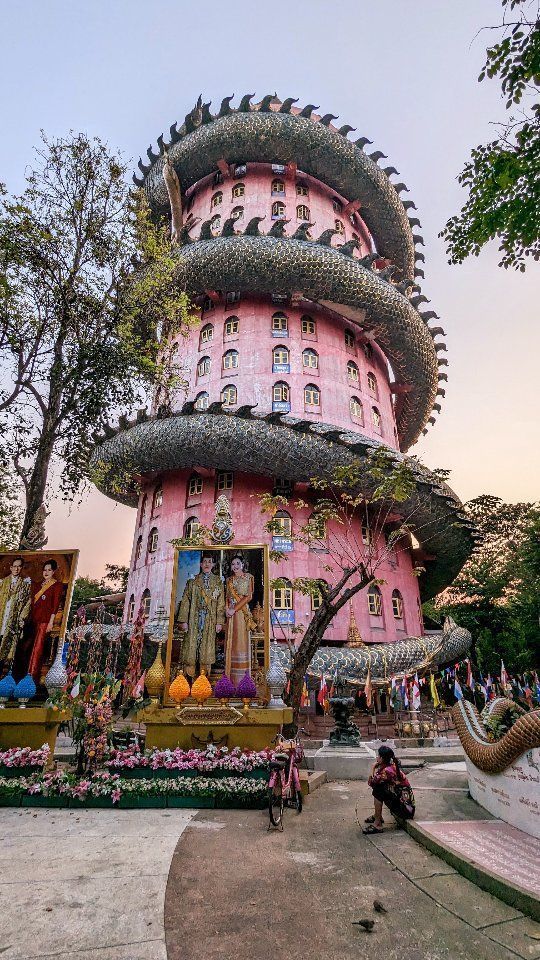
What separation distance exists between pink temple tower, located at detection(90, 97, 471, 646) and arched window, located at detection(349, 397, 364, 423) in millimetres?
119

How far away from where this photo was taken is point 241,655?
412 inches

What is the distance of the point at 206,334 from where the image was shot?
2803cm

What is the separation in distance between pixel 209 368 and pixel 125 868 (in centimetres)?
2384

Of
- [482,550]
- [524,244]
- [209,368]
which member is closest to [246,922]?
[524,244]

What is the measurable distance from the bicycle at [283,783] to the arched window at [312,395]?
18.6 m

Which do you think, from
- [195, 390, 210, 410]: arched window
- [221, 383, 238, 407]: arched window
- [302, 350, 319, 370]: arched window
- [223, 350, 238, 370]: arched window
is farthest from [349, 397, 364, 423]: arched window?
[195, 390, 210, 410]: arched window

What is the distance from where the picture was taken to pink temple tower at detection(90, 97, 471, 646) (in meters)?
22.1

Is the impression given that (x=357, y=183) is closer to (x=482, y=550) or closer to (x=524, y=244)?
(x=482, y=550)

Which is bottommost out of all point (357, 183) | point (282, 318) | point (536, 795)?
point (536, 795)

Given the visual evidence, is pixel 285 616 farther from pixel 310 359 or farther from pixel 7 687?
pixel 310 359

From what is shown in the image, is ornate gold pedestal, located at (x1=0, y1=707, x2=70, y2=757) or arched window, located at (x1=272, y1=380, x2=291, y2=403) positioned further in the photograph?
arched window, located at (x1=272, y1=380, x2=291, y2=403)

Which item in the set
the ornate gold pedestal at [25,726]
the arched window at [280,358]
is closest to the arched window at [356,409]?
the arched window at [280,358]

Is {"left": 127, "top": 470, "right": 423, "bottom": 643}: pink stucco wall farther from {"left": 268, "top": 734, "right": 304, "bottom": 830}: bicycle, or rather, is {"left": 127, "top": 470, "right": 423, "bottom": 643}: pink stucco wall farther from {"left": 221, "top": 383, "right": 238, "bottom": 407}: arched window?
{"left": 268, "top": 734, "right": 304, "bottom": 830}: bicycle

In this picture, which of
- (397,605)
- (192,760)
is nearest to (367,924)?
(192,760)
